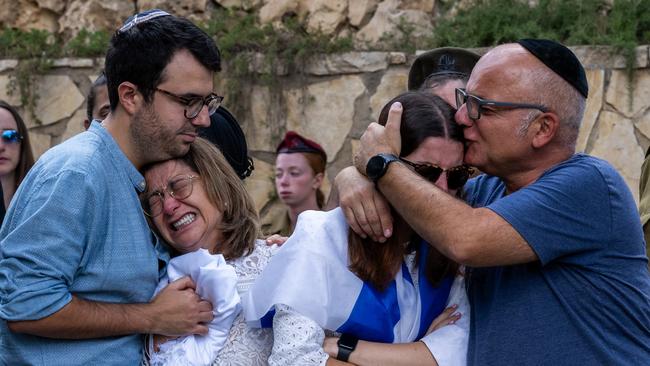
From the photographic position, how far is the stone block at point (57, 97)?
6367 mm

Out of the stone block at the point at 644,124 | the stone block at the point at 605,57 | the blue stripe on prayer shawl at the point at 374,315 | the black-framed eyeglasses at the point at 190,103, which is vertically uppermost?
the black-framed eyeglasses at the point at 190,103

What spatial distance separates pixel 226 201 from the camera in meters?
2.79

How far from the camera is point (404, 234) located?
254 centimetres

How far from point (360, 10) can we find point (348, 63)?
0.54 m

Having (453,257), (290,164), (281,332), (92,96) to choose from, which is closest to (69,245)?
(281,332)

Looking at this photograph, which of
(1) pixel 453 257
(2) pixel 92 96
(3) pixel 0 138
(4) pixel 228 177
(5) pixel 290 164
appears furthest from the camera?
(5) pixel 290 164

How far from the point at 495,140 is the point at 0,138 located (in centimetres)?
324

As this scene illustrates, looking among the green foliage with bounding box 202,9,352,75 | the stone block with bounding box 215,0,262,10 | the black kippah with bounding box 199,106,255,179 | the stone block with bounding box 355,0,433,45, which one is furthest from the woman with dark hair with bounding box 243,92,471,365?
the stone block with bounding box 215,0,262,10

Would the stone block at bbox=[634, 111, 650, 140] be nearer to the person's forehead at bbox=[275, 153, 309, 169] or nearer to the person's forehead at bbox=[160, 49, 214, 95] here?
the person's forehead at bbox=[275, 153, 309, 169]

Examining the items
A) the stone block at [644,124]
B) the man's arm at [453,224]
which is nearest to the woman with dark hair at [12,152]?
the man's arm at [453,224]

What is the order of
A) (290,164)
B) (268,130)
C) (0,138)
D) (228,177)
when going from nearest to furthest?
(228,177)
(0,138)
(290,164)
(268,130)

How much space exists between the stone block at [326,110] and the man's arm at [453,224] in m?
3.35

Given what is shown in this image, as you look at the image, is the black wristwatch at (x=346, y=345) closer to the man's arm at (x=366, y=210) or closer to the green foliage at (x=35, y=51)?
the man's arm at (x=366, y=210)

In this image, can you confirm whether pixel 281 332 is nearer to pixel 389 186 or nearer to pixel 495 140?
pixel 389 186
